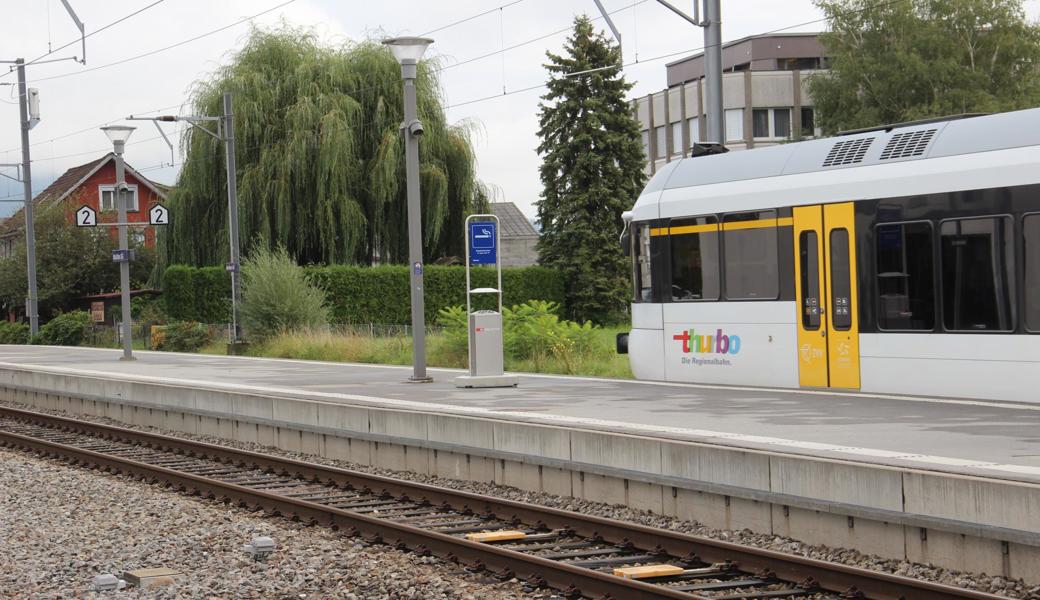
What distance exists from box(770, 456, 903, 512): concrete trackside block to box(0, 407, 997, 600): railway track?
956 millimetres

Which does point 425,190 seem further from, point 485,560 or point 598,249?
point 485,560

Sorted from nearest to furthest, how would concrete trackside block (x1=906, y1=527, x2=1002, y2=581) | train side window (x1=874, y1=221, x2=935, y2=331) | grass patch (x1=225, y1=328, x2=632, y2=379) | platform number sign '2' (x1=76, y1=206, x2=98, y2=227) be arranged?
concrete trackside block (x1=906, y1=527, x2=1002, y2=581) < train side window (x1=874, y1=221, x2=935, y2=331) < grass patch (x1=225, y1=328, x2=632, y2=379) < platform number sign '2' (x1=76, y1=206, x2=98, y2=227)

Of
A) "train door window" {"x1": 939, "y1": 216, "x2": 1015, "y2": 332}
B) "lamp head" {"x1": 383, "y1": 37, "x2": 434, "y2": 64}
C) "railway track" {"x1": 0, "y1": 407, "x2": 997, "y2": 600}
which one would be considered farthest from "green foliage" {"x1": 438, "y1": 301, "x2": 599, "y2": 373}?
"train door window" {"x1": 939, "y1": 216, "x2": 1015, "y2": 332}

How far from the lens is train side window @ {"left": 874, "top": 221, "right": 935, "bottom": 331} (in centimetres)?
1482

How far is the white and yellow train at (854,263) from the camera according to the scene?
46.0 ft

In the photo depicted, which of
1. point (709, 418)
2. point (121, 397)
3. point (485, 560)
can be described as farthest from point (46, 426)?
point (485, 560)

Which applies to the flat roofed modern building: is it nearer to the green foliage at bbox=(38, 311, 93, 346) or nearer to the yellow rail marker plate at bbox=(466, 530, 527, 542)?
the green foliage at bbox=(38, 311, 93, 346)

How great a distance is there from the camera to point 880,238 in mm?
15336

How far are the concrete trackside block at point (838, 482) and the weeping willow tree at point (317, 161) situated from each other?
→ 112 ft

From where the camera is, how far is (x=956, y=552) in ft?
28.3

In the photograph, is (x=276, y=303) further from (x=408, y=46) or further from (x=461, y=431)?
(x=461, y=431)

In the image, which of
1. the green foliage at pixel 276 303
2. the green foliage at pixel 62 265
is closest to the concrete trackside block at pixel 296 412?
the green foliage at pixel 276 303

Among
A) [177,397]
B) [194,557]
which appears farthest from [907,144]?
[177,397]

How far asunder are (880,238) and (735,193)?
2514mm
